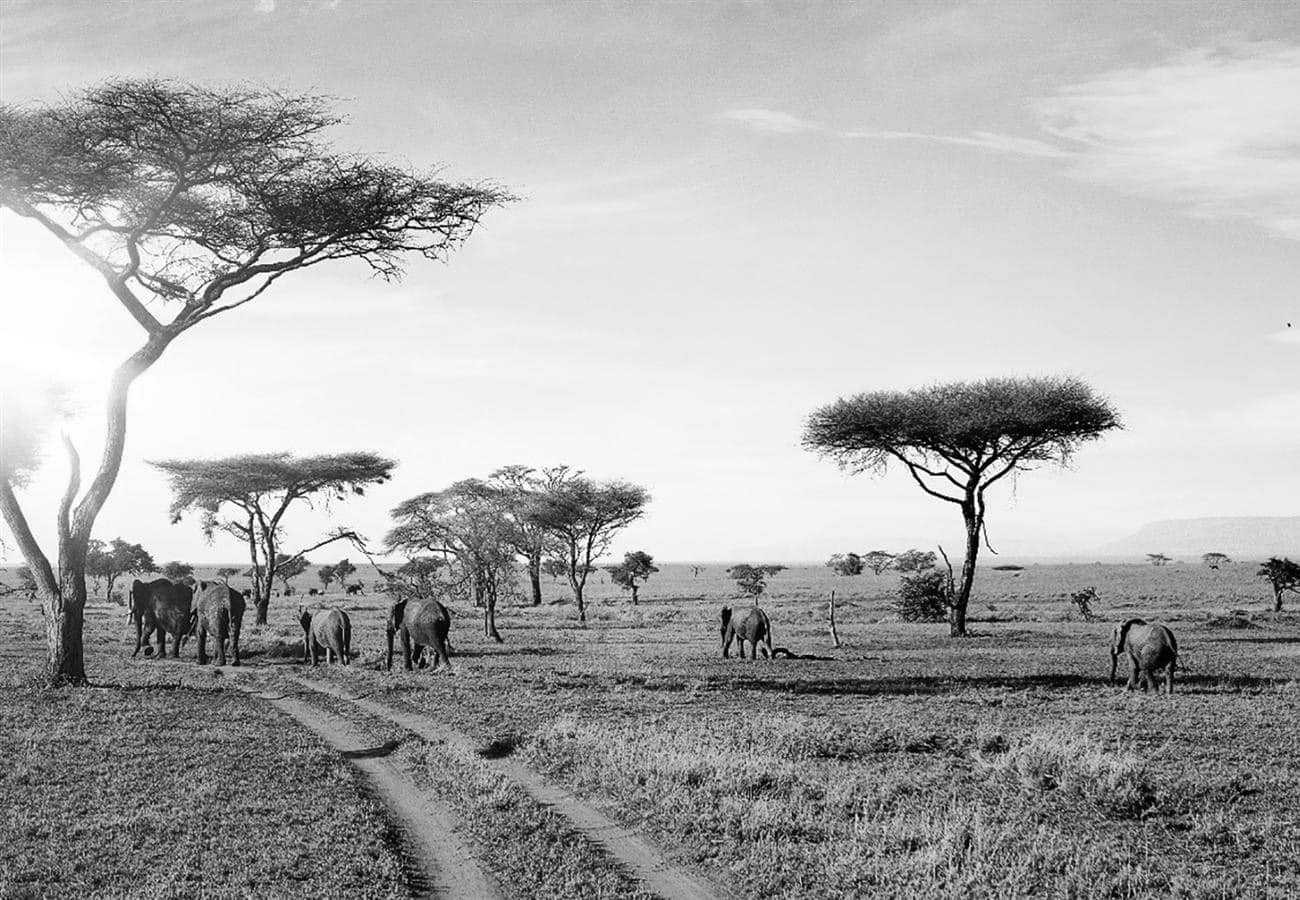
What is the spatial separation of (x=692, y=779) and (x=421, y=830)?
3.37 metres

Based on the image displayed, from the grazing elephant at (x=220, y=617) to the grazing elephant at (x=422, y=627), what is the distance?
4.70 metres

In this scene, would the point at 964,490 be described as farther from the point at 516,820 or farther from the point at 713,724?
the point at 516,820

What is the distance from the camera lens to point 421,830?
1080cm

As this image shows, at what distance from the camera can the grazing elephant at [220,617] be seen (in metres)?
27.3

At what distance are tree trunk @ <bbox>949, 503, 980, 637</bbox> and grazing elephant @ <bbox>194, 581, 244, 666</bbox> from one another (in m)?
25.1

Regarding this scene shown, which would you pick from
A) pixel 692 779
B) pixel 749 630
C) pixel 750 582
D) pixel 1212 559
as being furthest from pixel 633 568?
pixel 1212 559

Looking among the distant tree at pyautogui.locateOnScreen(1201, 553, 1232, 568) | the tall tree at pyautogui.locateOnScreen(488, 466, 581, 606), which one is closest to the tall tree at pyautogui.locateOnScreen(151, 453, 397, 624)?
the tall tree at pyautogui.locateOnScreen(488, 466, 581, 606)

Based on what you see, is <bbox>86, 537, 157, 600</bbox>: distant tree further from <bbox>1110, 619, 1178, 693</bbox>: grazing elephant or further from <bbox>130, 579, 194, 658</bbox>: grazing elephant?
<bbox>1110, 619, 1178, 693</bbox>: grazing elephant

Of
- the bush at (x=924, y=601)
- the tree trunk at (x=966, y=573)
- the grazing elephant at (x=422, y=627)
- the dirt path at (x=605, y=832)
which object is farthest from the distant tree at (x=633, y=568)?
the dirt path at (x=605, y=832)

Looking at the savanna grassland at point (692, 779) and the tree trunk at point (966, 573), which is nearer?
the savanna grassland at point (692, 779)

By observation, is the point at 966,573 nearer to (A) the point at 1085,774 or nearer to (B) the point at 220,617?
(B) the point at 220,617

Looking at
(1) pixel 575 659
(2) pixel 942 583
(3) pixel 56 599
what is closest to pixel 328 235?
(3) pixel 56 599

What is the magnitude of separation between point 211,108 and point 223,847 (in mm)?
16939

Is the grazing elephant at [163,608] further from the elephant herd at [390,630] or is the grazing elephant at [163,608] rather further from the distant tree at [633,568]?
the distant tree at [633,568]
